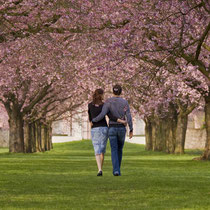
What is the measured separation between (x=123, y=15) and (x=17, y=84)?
69.7 ft

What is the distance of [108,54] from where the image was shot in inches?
1011

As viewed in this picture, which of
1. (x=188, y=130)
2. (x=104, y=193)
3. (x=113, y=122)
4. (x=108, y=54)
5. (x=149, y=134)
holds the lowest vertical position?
(x=104, y=193)

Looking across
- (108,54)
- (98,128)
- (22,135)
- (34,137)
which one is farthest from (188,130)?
(98,128)

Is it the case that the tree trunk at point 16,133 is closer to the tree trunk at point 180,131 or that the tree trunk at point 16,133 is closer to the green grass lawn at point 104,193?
the tree trunk at point 180,131

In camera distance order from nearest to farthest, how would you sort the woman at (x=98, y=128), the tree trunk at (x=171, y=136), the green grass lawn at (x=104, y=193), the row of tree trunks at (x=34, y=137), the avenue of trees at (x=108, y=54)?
1. the green grass lawn at (x=104, y=193)
2. the woman at (x=98, y=128)
3. the avenue of trees at (x=108, y=54)
4. the tree trunk at (x=171, y=136)
5. the row of tree trunks at (x=34, y=137)

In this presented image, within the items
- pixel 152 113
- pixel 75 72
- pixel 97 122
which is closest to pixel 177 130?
pixel 152 113

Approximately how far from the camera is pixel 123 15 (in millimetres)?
27438

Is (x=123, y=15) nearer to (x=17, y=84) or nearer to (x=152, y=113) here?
(x=17, y=84)

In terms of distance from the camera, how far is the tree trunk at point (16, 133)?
170 ft

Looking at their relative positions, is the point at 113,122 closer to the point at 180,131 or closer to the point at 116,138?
the point at 116,138

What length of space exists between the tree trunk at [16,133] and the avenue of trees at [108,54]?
0.07 meters

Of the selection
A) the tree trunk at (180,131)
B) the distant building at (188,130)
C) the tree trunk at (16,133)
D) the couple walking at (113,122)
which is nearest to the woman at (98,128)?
the couple walking at (113,122)

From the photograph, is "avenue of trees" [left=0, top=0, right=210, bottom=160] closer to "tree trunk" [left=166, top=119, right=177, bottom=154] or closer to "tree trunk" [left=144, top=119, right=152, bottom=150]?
"tree trunk" [left=166, top=119, right=177, bottom=154]

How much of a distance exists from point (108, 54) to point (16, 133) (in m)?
27.3
